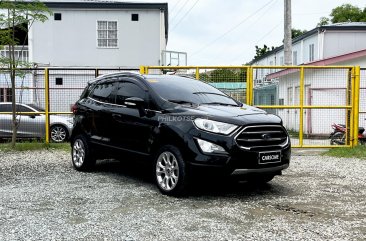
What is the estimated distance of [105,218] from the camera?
5.05 metres

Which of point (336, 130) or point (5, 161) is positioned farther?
point (336, 130)

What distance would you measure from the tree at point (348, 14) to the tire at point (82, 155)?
49.4m

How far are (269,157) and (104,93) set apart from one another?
3463 mm

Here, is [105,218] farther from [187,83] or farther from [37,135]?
[37,135]

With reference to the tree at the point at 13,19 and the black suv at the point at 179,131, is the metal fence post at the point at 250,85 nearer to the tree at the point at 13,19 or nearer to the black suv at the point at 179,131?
the black suv at the point at 179,131

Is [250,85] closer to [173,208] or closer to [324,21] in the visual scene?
[173,208]

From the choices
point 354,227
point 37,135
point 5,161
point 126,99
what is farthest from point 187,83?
point 37,135

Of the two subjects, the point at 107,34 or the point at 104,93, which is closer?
the point at 104,93

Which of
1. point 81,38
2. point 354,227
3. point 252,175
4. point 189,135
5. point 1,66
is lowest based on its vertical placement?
point 354,227

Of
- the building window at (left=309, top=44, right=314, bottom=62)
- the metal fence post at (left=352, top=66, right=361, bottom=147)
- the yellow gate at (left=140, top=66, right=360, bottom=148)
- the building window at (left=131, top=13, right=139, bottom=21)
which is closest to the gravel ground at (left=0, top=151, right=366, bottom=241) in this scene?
the yellow gate at (left=140, top=66, right=360, bottom=148)

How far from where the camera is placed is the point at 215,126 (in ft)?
19.2

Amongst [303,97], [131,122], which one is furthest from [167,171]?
[303,97]

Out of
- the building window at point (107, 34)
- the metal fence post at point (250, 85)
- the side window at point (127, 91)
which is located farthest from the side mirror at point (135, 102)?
the building window at point (107, 34)

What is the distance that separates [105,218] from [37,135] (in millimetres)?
8691
